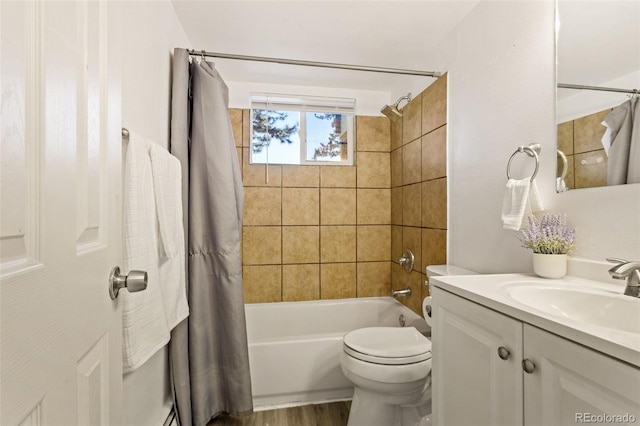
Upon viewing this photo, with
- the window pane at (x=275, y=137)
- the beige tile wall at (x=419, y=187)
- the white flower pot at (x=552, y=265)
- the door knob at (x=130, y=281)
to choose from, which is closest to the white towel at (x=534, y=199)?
the white flower pot at (x=552, y=265)

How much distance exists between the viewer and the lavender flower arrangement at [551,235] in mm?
1021

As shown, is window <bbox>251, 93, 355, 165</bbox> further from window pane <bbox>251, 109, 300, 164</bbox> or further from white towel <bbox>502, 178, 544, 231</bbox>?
white towel <bbox>502, 178, 544, 231</bbox>

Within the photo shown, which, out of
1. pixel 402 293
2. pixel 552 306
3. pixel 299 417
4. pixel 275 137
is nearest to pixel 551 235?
pixel 552 306

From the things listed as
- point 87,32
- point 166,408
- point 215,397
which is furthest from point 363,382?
point 87,32

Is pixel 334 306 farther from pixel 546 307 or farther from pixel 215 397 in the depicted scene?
pixel 546 307

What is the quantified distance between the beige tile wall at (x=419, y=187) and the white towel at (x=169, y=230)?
1461mm

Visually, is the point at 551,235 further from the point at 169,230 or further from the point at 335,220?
the point at 335,220

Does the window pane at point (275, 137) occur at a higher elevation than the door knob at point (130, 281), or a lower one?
higher

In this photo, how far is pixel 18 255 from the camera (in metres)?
0.37

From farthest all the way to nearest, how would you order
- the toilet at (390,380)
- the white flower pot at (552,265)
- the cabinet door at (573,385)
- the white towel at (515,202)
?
the toilet at (390,380) < the white towel at (515,202) < the white flower pot at (552,265) < the cabinet door at (573,385)

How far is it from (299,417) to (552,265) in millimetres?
1546

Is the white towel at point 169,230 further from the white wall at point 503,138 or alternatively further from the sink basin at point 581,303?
the white wall at point 503,138

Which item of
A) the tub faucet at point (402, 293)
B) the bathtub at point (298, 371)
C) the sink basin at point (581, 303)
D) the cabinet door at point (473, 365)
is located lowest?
the bathtub at point (298, 371)

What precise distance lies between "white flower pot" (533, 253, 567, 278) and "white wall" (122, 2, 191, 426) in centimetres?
149
